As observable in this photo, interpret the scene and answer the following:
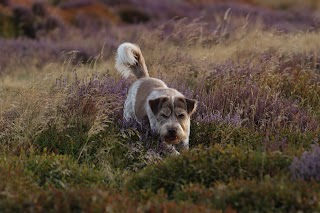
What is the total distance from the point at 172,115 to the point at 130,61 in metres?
1.91

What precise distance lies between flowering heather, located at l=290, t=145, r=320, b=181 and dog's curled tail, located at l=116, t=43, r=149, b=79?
4.19 metres

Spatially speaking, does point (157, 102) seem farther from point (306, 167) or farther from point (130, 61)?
point (306, 167)

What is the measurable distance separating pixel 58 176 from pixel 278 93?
395 cm

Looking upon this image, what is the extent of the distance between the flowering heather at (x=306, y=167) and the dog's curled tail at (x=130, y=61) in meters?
4.19

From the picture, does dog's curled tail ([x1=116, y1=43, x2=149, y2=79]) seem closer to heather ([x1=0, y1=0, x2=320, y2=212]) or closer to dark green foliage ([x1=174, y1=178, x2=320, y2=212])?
heather ([x1=0, y1=0, x2=320, y2=212])

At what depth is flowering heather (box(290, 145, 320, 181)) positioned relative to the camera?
245 inches

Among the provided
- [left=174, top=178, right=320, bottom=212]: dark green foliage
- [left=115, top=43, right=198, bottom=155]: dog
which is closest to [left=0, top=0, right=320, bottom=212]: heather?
[left=174, top=178, right=320, bottom=212]: dark green foliage

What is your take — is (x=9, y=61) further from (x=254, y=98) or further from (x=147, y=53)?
(x=254, y=98)

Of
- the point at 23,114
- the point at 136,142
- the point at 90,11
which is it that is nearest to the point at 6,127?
the point at 23,114

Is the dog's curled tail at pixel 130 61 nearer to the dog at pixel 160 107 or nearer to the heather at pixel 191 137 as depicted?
the dog at pixel 160 107

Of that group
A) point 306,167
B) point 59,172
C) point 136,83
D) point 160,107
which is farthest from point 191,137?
point 306,167

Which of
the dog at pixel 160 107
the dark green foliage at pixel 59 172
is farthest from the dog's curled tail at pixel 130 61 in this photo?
the dark green foliage at pixel 59 172

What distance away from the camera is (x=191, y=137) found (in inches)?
348

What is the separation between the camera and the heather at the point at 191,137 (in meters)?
5.84
